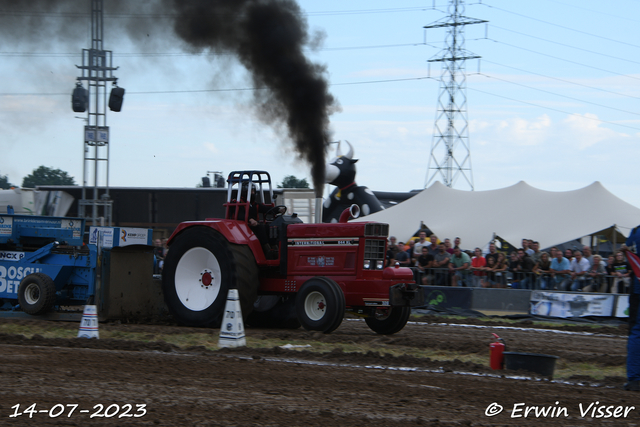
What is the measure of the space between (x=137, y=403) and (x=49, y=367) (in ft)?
5.96

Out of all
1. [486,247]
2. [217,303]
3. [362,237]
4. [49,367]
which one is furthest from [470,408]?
[486,247]

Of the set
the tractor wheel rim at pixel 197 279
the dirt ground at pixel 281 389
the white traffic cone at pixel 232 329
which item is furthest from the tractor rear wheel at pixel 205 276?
the dirt ground at pixel 281 389

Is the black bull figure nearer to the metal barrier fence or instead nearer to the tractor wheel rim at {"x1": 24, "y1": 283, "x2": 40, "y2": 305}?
the metal barrier fence

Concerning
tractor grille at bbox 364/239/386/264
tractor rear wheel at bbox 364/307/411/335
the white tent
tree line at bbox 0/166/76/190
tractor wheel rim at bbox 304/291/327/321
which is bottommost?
tractor rear wheel at bbox 364/307/411/335

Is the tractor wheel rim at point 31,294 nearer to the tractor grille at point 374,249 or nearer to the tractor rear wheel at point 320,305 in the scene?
the tractor rear wheel at point 320,305

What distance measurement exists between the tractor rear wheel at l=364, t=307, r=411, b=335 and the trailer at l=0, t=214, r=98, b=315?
13.7ft

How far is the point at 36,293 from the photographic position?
35.3 ft

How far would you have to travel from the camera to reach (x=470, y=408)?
5.29 metres

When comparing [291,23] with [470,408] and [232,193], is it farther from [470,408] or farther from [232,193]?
[470,408]

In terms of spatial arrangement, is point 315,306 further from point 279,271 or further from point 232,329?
point 232,329

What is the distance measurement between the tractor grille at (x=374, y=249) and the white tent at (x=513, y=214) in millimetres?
7859

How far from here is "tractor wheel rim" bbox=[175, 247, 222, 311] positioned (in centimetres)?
1041

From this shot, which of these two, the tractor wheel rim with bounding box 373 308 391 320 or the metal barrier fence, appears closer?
the tractor wheel rim with bounding box 373 308 391 320

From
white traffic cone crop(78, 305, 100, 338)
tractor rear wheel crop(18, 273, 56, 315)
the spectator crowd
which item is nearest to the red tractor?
tractor rear wheel crop(18, 273, 56, 315)
